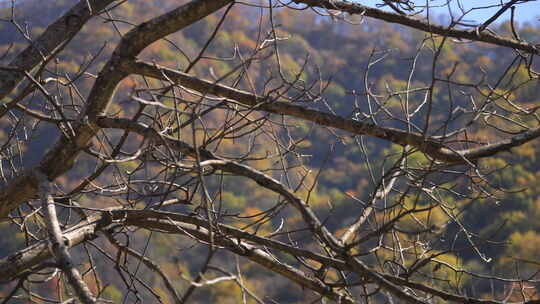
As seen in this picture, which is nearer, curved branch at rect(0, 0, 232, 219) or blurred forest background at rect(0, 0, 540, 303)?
curved branch at rect(0, 0, 232, 219)

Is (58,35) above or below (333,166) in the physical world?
below

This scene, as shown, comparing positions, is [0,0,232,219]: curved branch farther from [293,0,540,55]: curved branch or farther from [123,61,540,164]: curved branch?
[293,0,540,55]: curved branch

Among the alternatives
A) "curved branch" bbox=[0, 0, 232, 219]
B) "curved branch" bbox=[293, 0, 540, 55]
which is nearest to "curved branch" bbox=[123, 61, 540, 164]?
"curved branch" bbox=[0, 0, 232, 219]

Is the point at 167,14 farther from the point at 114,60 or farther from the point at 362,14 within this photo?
the point at 362,14

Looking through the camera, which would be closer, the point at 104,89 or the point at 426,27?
the point at 104,89

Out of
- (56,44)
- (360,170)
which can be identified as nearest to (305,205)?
(56,44)

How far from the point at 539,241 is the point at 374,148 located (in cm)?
882

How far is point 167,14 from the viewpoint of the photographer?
87.4 inches

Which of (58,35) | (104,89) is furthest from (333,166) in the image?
(104,89)

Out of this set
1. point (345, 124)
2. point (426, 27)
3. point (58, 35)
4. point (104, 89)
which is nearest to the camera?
point (345, 124)

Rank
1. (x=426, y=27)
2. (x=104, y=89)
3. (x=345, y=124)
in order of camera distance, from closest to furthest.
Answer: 1. (x=345, y=124)
2. (x=104, y=89)
3. (x=426, y=27)

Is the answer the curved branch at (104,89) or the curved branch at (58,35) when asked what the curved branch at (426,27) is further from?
the curved branch at (58,35)

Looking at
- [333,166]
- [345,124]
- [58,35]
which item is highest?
[333,166]

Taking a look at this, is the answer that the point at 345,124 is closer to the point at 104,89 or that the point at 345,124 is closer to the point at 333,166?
the point at 104,89
